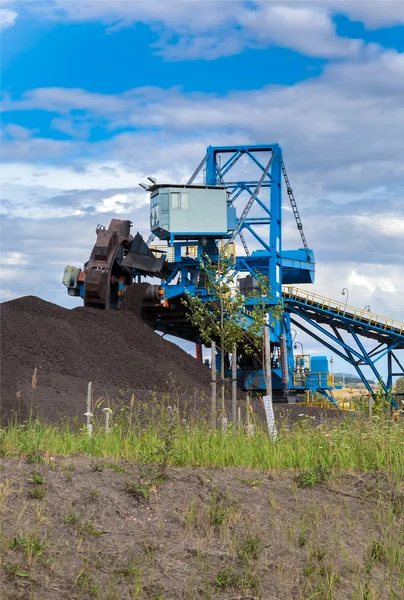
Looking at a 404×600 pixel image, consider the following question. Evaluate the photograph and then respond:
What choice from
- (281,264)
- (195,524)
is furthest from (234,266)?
(195,524)

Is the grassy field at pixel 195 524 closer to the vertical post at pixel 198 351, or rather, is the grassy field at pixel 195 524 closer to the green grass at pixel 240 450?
the green grass at pixel 240 450

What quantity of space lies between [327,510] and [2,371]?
21.1 metres

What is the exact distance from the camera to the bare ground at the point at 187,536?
6223 millimetres

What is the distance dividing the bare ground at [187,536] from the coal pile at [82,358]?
53.0 feet

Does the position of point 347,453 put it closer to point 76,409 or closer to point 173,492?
point 173,492

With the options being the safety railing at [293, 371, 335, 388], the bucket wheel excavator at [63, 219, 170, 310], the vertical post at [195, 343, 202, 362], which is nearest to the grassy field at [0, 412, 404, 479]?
the bucket wheel excavator at [63, 219, 170, 310]

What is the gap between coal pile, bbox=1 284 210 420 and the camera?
26562mm

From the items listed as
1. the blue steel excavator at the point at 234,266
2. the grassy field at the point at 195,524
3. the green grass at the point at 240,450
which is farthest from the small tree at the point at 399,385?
the grassy field at the point at 195,524

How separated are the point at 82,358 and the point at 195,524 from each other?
24876 millimetres

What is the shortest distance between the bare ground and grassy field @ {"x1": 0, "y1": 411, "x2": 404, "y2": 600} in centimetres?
1

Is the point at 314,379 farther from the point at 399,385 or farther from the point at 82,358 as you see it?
the point at 82,358

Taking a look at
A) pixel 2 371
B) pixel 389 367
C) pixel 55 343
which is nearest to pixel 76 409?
pixel 2 371

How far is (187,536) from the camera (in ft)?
22.5

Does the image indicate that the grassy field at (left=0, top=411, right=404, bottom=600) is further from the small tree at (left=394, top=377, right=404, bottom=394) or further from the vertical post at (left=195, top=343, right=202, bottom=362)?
the small tree at (left=394, top=377, right=404, bottom=394)
